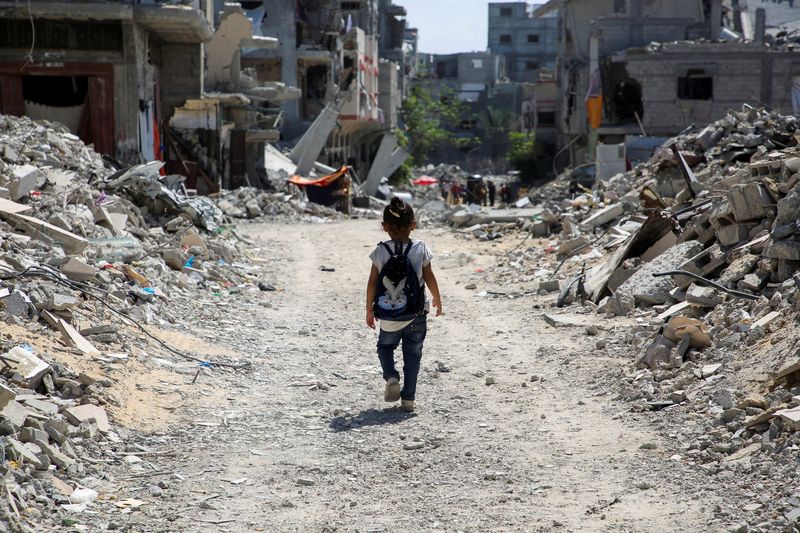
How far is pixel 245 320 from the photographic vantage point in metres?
10.4

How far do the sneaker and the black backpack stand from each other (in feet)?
1.49

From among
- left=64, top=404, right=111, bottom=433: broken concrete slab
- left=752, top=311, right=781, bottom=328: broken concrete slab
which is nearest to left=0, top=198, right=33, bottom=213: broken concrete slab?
left=64, top=404, right=111, bottom=433: broken concrete slab

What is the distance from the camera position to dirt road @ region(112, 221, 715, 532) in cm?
473

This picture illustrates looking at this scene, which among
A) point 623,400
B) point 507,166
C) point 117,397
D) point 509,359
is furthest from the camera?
point 507,166

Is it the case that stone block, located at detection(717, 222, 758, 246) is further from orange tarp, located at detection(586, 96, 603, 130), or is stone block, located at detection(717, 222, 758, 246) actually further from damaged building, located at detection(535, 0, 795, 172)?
orange tarp, located at detection(586, 96, 603, 130)

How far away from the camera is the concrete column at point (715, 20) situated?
38.3 metres

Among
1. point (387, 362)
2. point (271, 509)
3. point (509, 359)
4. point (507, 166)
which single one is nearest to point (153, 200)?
point (509, 359)

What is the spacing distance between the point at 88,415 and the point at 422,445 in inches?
76.9

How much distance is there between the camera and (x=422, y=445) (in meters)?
5.85

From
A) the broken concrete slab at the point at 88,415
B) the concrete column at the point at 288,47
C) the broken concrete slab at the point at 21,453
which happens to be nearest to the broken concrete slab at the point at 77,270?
the broken concrete slab at the point at 88,415

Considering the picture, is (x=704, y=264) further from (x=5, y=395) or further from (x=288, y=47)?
(x=288, y=47)

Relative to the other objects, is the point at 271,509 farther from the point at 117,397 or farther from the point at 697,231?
the point at 697,231

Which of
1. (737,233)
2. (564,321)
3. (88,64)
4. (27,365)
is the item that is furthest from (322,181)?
(27,365)

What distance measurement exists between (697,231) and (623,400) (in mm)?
3439
